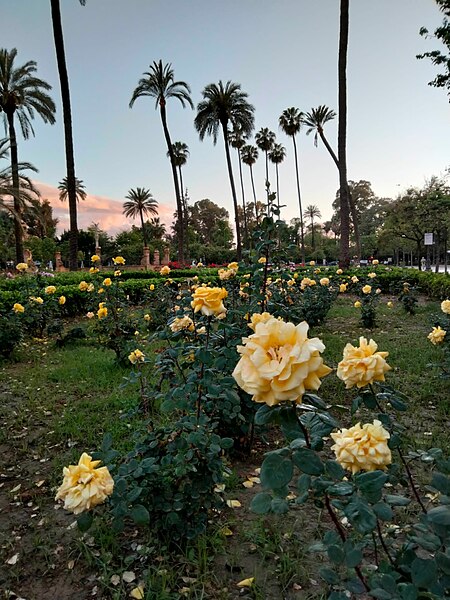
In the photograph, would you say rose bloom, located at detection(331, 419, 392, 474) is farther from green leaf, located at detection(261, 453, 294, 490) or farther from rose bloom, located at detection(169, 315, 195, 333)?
rose bloom, located at detection(169, 315, 195, 333)

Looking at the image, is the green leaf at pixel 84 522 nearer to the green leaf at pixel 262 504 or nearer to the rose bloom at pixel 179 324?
the green leaf at pixel 262 504

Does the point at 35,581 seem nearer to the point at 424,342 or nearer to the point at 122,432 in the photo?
the point at 122,432

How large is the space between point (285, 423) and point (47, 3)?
1552 centimetres

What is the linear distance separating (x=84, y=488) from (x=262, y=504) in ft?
2.00

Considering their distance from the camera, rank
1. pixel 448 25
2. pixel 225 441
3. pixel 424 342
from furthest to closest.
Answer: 1. pixel 448 25
2. pixel 424 342
3. pixel 225 441

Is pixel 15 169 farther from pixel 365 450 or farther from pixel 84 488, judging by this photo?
pixel 365 450

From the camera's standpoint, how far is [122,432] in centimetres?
271

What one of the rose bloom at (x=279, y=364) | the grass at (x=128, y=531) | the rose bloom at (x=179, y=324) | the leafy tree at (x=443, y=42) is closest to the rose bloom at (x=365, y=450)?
the grass at (x=128, y=531)

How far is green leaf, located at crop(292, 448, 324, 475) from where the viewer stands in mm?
740

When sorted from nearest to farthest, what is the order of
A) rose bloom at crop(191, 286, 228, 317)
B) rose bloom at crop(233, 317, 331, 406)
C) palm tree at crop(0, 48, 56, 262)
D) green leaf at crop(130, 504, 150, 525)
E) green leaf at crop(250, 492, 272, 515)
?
rose bloom at crop(233, 317, 331, 406)
green leaf at crop(250, 492, 272, 515)
green leaf at crop(130, 504, 150, 525)
rose bloom at crop(191, 286, 228, 317)
palm tree at crop(0, 48, 56, 262)

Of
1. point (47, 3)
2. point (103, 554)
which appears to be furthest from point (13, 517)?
point (47, 3)

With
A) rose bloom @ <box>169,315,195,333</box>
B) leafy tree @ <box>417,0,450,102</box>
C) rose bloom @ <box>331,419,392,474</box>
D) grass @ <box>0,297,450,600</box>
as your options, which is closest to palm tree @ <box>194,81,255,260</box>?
leafy tree @ <box>417,0,450,102</box>

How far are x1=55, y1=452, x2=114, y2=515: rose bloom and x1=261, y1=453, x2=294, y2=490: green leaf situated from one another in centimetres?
65

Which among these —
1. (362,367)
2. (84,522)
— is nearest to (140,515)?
(84,522)
